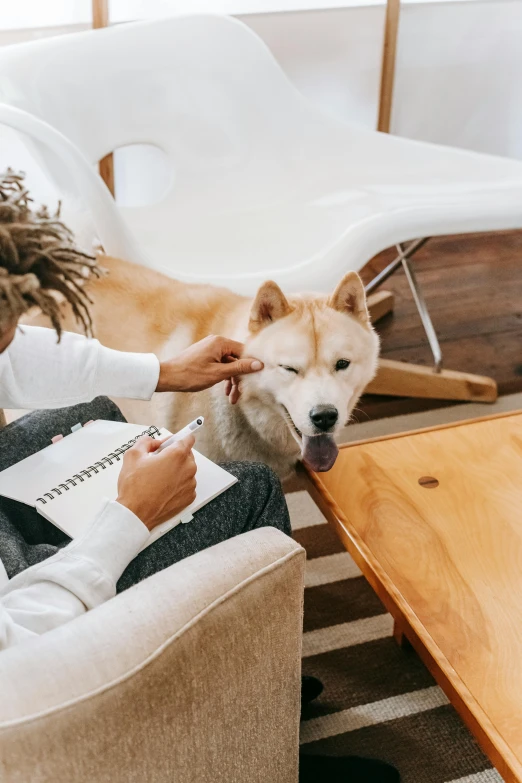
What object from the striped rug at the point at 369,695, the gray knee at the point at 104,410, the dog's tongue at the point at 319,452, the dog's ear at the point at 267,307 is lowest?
the striped rug at the point at 369,695

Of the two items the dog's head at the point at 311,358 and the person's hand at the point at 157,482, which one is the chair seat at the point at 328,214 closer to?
the dog's head at the point at 311,358

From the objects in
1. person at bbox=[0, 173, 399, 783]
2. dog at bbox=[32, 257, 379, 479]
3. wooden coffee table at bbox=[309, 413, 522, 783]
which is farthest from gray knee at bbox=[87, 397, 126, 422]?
wooden coffee table at bbox=[309, 413, 522, 783]

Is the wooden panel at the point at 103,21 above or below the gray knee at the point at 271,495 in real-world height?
above

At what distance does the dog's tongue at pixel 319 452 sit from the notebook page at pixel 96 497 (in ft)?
0.95

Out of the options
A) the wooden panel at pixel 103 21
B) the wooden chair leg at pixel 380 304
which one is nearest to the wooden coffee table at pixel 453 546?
the wooden chair leg at pixel 380 304

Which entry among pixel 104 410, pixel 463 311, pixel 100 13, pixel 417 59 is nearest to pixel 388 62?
pixel 417 59

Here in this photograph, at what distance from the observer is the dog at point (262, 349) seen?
1296mm

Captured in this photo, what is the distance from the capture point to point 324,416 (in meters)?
1.27

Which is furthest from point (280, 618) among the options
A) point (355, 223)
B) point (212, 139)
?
point (212, 139)

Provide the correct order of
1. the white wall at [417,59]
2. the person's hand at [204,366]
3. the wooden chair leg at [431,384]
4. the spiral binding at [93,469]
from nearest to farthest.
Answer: the spiral binding at [93,469] < the person's hand at [204,366] < the wooden chair leg at [431,384] < the white wall at [417,59]

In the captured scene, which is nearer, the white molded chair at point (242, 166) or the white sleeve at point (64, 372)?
the white sleeve at point (64, 372)

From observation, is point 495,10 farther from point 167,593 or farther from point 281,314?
point 167,593

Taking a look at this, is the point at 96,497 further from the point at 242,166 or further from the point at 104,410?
the point at 242,166

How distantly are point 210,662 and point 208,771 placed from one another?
0.46 feet
